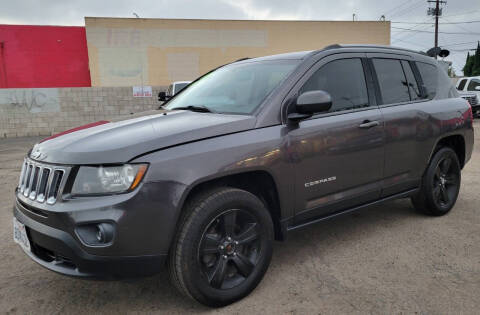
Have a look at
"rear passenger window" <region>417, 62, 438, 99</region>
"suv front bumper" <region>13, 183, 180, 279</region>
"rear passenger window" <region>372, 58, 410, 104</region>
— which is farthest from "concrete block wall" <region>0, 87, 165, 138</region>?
"suv front bumper" <region>13, 183, 180, 279</region>

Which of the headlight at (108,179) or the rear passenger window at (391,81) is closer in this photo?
the headlight at (108,179)

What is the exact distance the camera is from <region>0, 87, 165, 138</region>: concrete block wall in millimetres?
15250

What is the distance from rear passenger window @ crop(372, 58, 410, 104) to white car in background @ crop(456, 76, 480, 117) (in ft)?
48.4

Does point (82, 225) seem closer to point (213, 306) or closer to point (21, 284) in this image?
point (213, 306)

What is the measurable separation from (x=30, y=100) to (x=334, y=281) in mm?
15621

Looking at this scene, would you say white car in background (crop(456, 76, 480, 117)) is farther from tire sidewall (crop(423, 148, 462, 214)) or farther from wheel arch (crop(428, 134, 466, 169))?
tire sidewall (crop(423, 148, 462, 214))

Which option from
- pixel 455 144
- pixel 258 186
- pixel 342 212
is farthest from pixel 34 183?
pixel 455 144

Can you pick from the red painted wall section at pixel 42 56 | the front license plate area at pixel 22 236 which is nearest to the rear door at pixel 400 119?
the front license plate area at pixel 22 236

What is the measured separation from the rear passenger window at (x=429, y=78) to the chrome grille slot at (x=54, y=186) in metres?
3.48

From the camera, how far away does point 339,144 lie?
3.08 m

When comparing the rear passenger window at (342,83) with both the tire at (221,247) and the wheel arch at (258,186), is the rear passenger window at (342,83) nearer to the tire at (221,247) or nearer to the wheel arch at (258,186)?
the wheel arch at (258,186)

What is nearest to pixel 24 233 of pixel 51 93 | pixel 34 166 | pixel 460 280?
pixel 34 166

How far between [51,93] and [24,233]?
14.7 metres

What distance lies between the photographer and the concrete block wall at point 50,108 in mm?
15250
